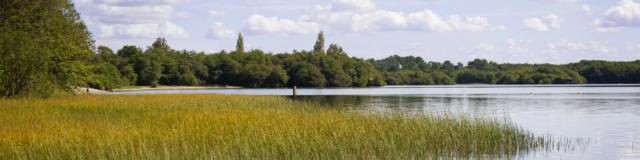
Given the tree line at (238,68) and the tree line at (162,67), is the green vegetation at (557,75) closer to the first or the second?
the tree line at (162,67)

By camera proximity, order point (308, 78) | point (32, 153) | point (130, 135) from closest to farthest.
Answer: point (32, 153)
point (130, 135)
point (308, 78)

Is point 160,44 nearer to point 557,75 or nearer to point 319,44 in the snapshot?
point 319,44

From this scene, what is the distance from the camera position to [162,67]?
11000 centimetres

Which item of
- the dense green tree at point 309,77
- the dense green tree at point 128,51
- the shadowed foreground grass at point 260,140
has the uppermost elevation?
the dense green tree at point 128,51

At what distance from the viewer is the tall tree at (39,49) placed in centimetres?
2830

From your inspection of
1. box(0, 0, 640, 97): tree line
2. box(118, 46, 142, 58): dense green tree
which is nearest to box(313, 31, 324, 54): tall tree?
box(0, 0, 640, 97): tree line

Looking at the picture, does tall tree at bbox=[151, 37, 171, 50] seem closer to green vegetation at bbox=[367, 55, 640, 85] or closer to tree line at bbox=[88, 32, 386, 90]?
tree line at bbox=[88, 32, 386, 90]

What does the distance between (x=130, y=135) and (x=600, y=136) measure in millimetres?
14055

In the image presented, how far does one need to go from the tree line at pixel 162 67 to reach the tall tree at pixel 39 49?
46 millimetres

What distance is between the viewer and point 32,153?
36.3 ft

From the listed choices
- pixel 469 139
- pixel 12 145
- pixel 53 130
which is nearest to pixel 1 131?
pixel 53 130

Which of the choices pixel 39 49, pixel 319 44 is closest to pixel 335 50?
pixel 319 44

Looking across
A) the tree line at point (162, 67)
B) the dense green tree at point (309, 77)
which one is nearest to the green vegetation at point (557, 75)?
the tree line at point (162, 67)

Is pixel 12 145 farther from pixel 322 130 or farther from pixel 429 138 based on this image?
pixel 429 138
